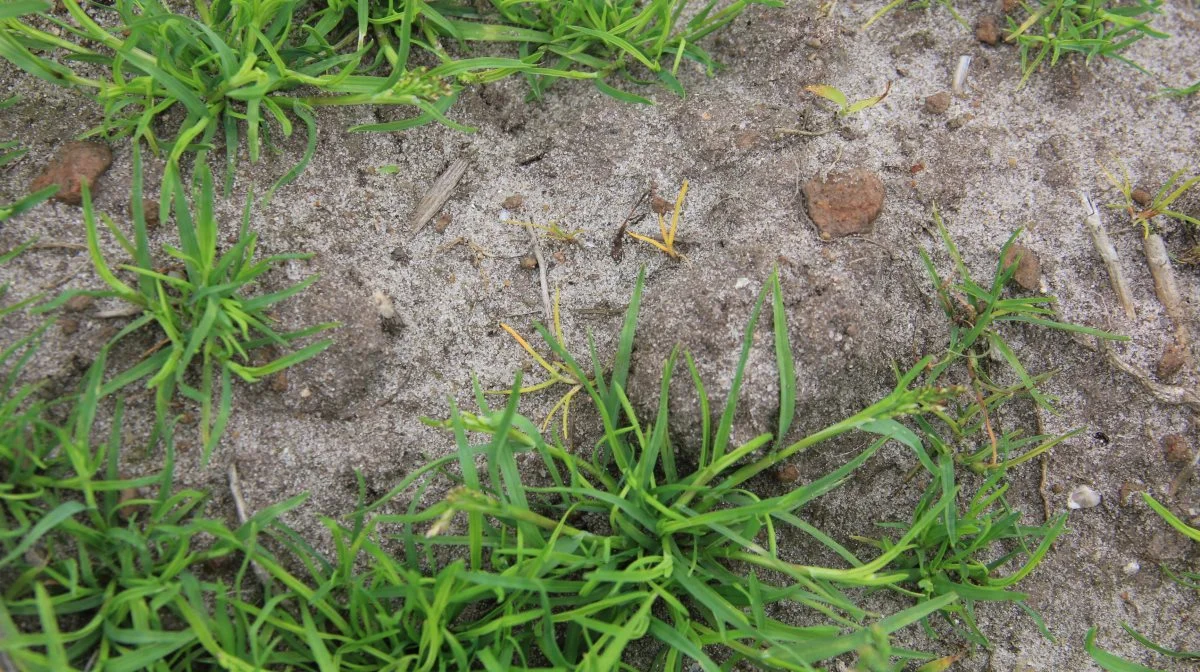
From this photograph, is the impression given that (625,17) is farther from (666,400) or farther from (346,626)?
(346,626)

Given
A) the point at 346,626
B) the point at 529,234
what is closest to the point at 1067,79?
the point at 529,234

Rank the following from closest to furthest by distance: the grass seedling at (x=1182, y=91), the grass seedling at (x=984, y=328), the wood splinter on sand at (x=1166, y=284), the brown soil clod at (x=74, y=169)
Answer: the brown soil clod at (x=74, y=169) → the grass seedling at (x=984, y=328) → the wood splinter on sand at (x=1166, y=284) → the grass seedling at (x=1182, y=91)

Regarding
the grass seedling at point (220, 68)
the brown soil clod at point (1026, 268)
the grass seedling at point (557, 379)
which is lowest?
the grass seedling at point (557, 379)

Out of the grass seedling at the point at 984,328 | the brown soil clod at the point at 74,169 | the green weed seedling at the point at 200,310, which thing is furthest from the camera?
the grass seedling at the point at 984,328

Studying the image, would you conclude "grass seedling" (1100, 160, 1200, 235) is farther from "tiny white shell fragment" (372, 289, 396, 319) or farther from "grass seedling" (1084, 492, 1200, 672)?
"tiny white shell fragment" (372, 289, 396, 319)

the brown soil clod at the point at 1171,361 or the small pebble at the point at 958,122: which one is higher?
the small pebble at the point at 958,122

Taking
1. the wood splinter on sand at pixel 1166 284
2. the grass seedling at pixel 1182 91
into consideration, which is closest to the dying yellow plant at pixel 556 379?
the wood splinter on sand at pixel 1166 284

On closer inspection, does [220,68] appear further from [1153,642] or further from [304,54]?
[1153,642]

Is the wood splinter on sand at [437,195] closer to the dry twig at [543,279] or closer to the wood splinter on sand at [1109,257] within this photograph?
the dry twig at [543,279]
